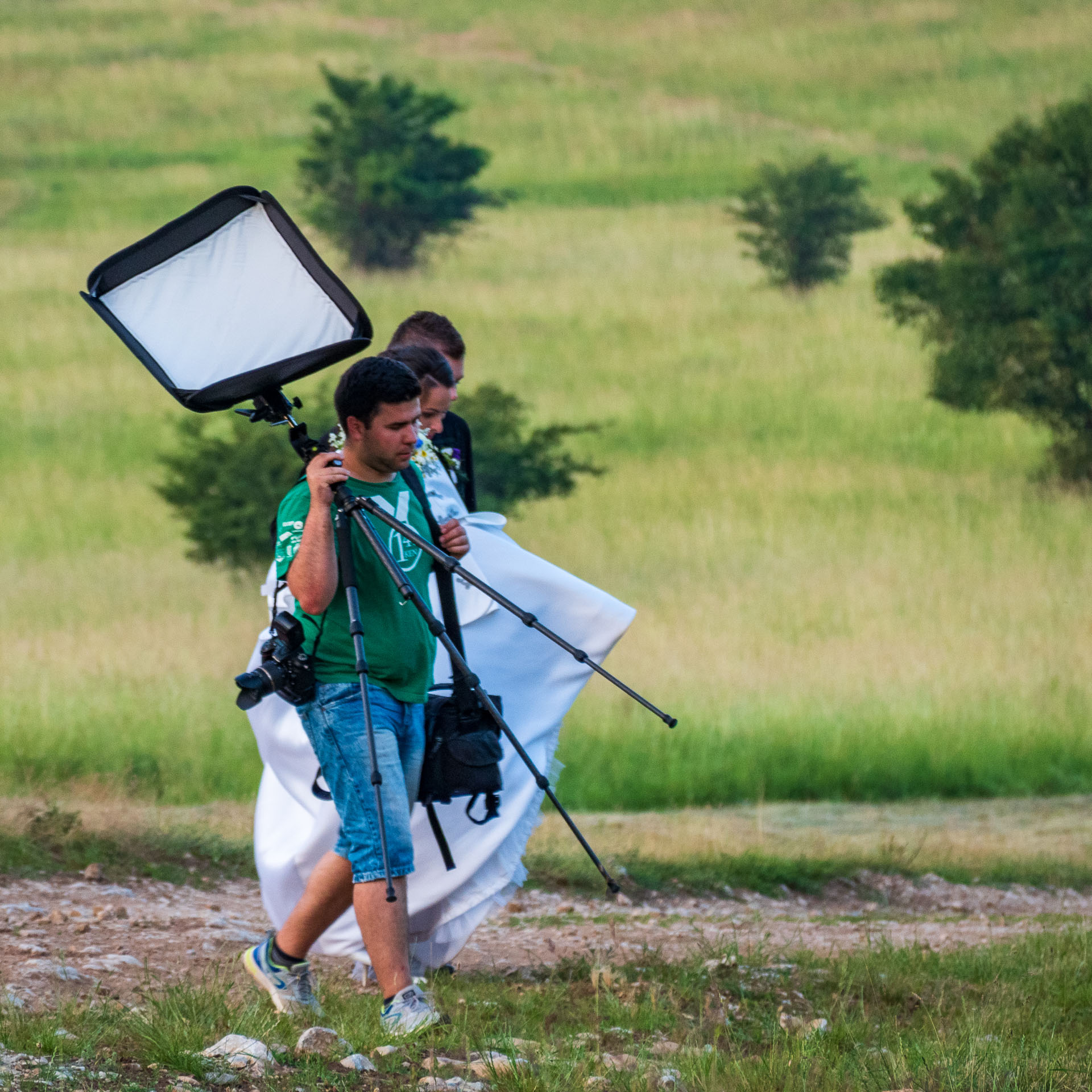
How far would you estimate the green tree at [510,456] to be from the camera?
60.3ft

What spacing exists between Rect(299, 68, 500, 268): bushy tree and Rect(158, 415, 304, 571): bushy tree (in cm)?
880

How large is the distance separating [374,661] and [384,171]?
22672mm

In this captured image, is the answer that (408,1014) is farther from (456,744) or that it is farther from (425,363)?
(425,363)

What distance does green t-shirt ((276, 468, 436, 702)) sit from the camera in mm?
4715

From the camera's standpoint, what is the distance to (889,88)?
31.2 meters

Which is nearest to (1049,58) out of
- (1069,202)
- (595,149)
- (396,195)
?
(595,149)

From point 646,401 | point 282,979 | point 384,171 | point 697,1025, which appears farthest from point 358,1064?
point 384,171

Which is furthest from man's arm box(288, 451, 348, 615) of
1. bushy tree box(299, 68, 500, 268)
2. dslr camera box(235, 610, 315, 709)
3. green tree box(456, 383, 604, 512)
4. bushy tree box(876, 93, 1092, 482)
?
bushy tree box(299, 68, 500, 268)

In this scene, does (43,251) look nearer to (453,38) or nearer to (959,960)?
(453,38)

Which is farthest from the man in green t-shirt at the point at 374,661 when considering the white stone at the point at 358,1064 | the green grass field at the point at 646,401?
the green grass field at the point at 646,401

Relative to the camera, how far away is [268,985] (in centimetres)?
505

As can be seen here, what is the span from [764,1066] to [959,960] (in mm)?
2092

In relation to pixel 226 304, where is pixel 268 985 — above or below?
below

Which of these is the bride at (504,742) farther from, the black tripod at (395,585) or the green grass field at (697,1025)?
the black tripod at (395,585)
